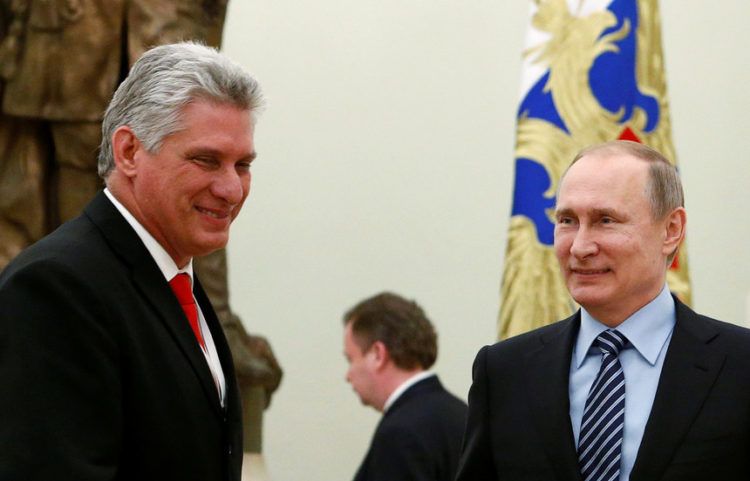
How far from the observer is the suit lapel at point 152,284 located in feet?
9.11

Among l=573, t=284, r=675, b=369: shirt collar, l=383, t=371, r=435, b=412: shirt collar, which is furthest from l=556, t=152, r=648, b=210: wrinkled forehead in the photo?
l=383, t=371, r=435, b=412: shirt collar

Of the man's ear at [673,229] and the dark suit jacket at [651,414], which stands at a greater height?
the man's ear at [673,229]

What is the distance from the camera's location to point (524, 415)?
306cm

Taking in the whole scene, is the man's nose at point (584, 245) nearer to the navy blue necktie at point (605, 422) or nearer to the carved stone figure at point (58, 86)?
the navy blue necktie at point (605, 422)

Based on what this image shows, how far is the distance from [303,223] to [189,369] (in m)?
6.39

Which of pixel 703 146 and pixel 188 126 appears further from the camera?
pixel 703 146

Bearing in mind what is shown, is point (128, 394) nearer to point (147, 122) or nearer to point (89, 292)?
point (89, 292)

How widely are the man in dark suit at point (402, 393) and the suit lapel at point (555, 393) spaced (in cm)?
193

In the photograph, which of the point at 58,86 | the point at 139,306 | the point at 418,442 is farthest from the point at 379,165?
the point at 139,306

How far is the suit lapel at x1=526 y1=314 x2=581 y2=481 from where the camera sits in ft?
9.67

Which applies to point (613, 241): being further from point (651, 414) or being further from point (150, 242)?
point (150, 242)

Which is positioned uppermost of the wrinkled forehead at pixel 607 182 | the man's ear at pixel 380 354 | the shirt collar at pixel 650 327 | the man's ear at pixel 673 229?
the wrinkled forehead at pixel 607 182

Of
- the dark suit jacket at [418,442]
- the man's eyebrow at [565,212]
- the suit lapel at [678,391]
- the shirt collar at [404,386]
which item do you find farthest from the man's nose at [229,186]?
the shirt collar at [404,386]

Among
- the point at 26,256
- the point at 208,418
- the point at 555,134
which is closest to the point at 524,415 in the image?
the point at 208,418
